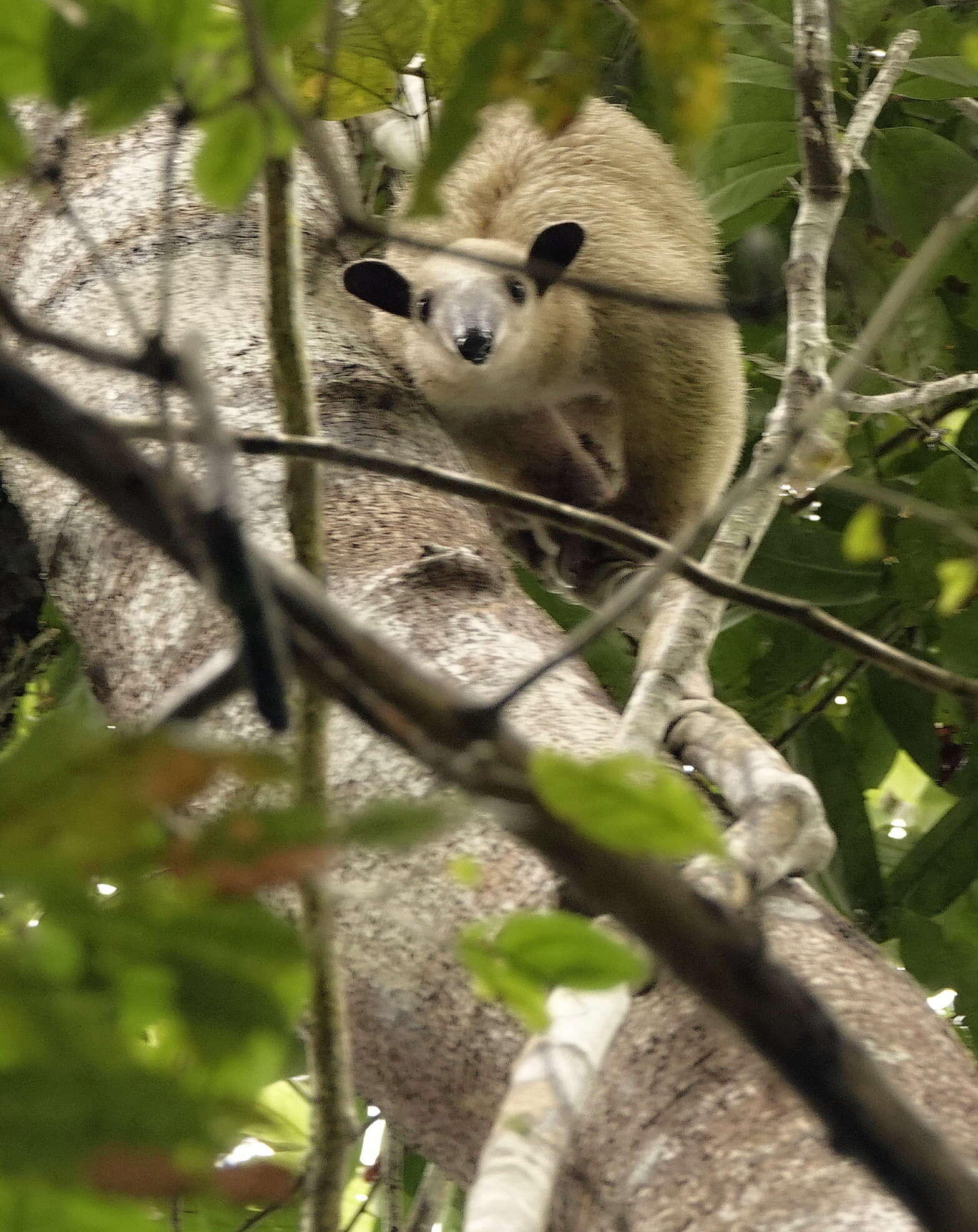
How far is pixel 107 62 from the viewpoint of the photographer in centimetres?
98

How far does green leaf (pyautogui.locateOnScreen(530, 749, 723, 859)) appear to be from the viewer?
717mm

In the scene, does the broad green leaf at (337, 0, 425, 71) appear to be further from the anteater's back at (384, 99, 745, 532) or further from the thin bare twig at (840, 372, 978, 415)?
the anteater's back at (384, 99, 745, 532)

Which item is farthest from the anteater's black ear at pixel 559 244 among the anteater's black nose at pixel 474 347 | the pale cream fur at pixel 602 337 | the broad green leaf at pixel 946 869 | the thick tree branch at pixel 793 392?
the broad green leaf at pixel 946 869

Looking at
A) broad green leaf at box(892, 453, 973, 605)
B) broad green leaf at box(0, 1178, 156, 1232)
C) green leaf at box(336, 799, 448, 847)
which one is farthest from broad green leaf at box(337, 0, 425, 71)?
broad green leaf at box(0, 1178, 156, 1232)

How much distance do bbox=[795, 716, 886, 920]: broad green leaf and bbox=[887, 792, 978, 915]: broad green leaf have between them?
0.21 feet

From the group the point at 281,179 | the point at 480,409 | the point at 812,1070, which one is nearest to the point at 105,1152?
the point at 812,1070

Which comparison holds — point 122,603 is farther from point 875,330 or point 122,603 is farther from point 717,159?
point 717,159

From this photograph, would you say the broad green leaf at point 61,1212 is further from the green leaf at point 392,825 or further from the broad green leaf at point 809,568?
the broad green leaf at point 809,568

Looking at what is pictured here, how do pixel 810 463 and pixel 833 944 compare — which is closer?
pixel 833 944

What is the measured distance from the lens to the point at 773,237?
13.7 ft

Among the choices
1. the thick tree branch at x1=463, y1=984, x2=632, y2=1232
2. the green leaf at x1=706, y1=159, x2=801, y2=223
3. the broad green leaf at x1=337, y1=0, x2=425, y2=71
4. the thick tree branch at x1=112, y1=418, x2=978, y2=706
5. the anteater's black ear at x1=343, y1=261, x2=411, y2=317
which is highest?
the thick tree branch at x1=112, y1=418, x2=978, y2=706

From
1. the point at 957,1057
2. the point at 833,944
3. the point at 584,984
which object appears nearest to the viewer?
the point at 584,984

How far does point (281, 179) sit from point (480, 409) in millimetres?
2864

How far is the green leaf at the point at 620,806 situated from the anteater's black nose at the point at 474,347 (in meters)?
3.36
